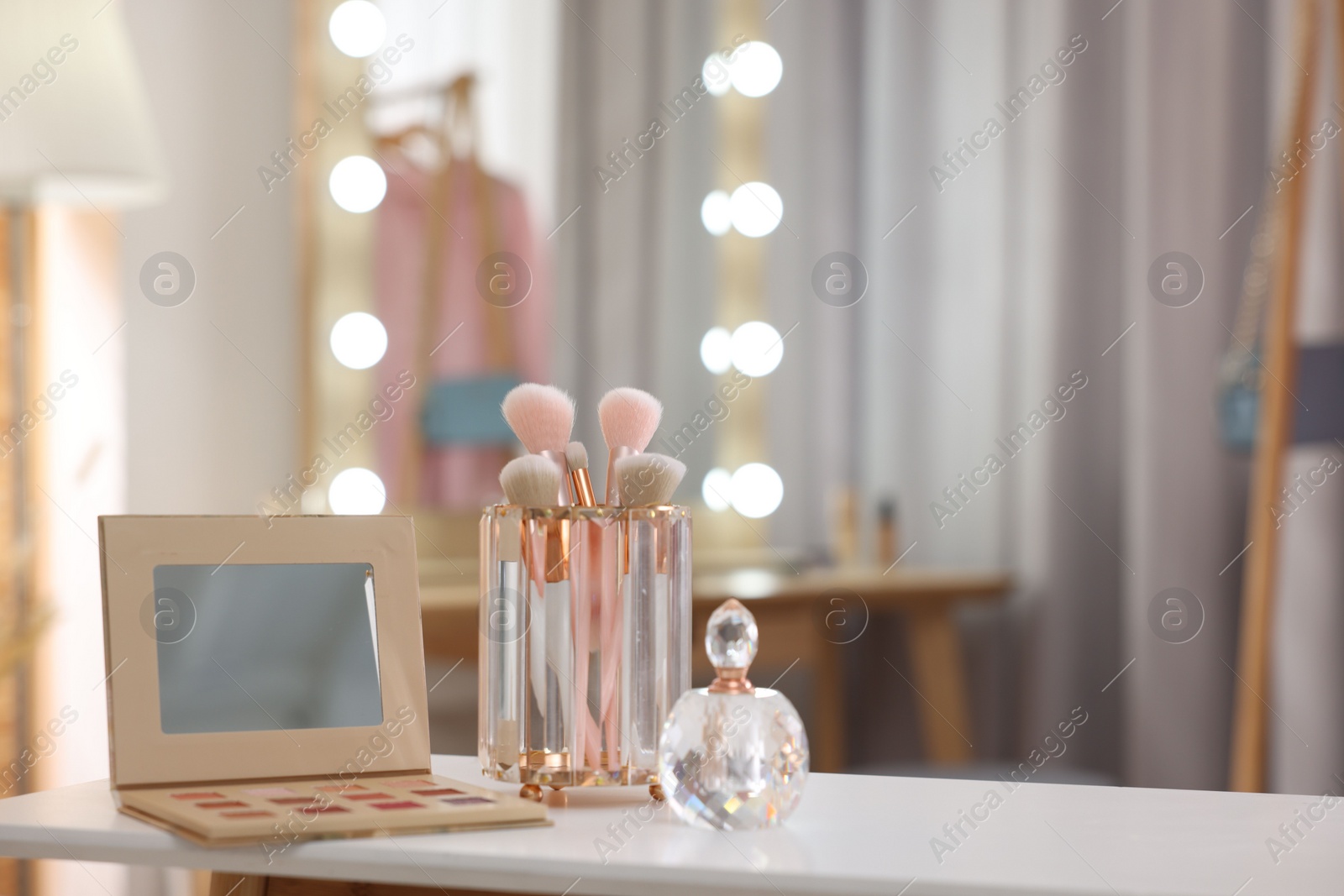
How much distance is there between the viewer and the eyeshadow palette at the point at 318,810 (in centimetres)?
56

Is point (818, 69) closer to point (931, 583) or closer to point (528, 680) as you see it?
point (931, 583)

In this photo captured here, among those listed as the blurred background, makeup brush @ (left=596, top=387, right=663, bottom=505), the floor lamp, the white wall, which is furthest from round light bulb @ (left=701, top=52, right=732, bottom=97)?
makeup brush @ (left=596, top=387, right=663, bottom=505)

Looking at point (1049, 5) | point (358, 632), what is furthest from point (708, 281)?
point (358, 632)

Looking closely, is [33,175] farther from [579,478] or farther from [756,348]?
[756,348]

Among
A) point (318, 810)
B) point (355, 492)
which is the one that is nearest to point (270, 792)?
point (318, 810)

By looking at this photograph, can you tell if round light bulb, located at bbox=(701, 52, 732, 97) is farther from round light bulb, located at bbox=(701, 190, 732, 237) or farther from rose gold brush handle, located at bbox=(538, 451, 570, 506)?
rose gold brush handle, located at bbox=(538, 451, 570, 506)

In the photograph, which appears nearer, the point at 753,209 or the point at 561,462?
the point at 561,462

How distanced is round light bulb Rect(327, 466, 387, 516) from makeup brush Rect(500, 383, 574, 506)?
1.19 meters

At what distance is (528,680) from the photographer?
26.0 inches

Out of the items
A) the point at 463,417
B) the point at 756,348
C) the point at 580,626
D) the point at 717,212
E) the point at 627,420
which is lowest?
the point at 580,626

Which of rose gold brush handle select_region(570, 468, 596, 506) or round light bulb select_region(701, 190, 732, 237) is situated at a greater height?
round light bulb select_region(701, 190, 732, 237)

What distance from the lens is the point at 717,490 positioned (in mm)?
2121

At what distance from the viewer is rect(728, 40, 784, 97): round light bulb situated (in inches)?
84.8

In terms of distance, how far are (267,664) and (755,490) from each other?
4.92 ft
